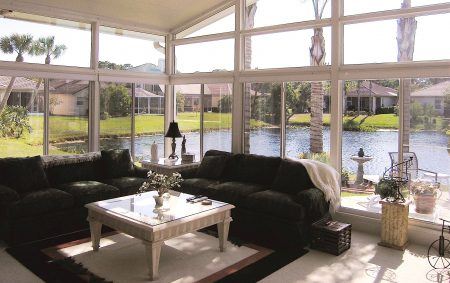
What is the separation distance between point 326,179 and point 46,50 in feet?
15.7

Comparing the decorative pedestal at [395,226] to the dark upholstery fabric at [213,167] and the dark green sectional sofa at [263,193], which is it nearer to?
the dark green sectional sofa at [263,193]

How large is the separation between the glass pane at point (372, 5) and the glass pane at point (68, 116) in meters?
4.52

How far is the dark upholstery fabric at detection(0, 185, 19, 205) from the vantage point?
15.6 feet

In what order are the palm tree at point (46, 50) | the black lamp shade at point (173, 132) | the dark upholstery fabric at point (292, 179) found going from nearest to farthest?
the dark upholstery fabric at point (292, 179) → the palm tree at point (46, 50) → the black lamp shade at point (173, 132)

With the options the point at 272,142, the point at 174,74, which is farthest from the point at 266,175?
the point at 174,74

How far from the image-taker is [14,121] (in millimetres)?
5926

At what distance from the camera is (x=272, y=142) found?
6695 mm

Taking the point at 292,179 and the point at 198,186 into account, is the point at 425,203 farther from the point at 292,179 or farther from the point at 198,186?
the point at 198,186

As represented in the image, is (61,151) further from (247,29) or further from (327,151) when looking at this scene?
(327,151)

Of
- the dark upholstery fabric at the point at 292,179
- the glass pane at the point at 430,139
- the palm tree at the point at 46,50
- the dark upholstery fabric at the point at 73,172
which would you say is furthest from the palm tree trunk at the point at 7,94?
the glass pane at the point at 430,139

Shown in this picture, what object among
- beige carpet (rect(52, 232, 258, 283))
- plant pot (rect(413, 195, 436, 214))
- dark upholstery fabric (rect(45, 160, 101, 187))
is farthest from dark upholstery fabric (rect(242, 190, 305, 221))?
dark upholstery fabric (rect(45, 160, 101, 187))

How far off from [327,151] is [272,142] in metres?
1.01

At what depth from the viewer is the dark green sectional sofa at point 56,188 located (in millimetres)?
4758

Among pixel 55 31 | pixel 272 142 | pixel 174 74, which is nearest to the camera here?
pixel 55 31
